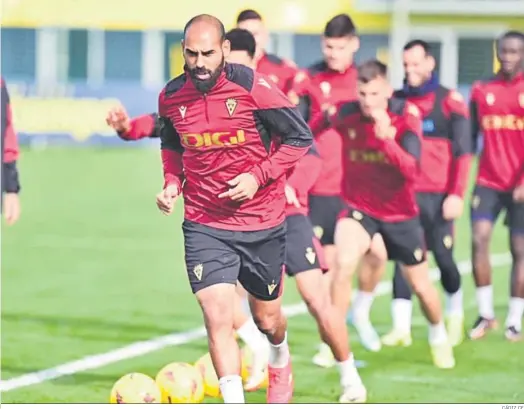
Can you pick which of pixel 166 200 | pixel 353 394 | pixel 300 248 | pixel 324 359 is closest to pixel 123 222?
pixel 324 359

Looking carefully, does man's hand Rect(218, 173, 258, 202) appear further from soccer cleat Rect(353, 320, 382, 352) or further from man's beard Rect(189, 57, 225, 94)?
soccer cleat Rect(353, 320, 382, 352)

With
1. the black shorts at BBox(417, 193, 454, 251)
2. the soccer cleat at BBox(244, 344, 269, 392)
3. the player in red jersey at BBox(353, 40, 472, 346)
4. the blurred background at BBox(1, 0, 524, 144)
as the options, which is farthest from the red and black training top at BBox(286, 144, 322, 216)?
the blurred background at BBox(1, 0, 524, 144)

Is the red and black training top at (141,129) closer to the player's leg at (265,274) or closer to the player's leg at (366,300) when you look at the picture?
the player's leg at (265,274)

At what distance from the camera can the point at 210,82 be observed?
7.94m

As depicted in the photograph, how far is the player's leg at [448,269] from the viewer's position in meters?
12.0

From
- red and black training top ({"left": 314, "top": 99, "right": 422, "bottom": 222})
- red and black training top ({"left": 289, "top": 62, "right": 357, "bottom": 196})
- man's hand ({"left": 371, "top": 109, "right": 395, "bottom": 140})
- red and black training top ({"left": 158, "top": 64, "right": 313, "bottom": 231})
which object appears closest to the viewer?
red and black training top ({"left": 158, "top": 64, "right": 313, "bottom": 231})

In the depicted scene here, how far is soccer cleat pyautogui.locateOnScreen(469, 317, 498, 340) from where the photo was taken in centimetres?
1212

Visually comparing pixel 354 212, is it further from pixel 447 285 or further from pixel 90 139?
pixel 90 139

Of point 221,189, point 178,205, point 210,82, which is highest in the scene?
point 210,82

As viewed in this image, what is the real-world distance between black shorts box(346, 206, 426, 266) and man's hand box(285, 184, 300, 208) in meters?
1.22

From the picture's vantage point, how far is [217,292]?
8.02m

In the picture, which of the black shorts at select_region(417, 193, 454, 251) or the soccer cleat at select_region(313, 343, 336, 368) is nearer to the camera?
the soccer cleat at select_region(313, 343, 336, 368)

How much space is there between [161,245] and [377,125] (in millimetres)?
9087
